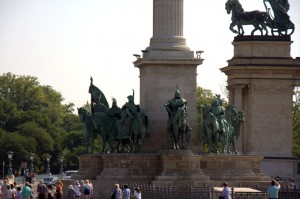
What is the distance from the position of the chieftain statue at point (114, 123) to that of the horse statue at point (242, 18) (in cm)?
4693

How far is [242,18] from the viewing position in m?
130

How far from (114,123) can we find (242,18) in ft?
164

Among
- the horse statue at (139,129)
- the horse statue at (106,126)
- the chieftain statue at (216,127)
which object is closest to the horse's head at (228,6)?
the chieftain statue at (216,127)

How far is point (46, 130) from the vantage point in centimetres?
17212

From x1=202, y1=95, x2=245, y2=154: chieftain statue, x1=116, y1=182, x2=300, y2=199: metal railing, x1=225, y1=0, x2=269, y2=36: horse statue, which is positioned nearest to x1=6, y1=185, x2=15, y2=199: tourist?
x1=116, y1=182, x2=300, y2=199: metal railing

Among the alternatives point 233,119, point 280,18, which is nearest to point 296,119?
point 280,18

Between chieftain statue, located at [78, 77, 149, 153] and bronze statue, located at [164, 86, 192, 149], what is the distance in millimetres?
1983

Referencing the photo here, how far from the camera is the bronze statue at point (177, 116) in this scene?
77.8m

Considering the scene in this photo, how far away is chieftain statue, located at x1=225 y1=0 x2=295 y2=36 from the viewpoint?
130500 mm

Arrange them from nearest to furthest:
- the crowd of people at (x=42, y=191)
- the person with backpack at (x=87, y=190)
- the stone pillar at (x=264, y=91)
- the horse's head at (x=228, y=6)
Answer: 1. the crowd of people at (x=42, y=191)
2. the person with backpack at (x=87, y=190)
3. the stone pillar at (x=264, y=91)
4. the horse's head at (x=228, y=6)

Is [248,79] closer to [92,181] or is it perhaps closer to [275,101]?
[275,101]

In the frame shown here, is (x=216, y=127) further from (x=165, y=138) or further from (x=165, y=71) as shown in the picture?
(x=165, y=71)

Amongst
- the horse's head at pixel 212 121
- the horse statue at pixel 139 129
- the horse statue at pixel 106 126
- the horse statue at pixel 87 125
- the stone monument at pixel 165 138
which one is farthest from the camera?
the horse statue at pixel 87 125

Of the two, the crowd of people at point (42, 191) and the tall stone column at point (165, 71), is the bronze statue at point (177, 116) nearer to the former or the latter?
the tall stone column at point (165, 71)
